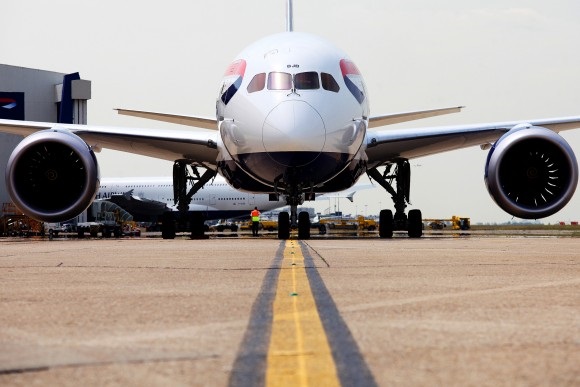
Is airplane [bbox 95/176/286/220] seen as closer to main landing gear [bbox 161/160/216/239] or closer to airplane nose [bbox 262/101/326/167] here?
main landing gear [bbox 161/160/216/239]

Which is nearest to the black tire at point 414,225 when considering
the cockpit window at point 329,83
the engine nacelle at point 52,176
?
the cockpit window at point 329,83

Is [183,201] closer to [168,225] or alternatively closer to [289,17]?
[168,225]

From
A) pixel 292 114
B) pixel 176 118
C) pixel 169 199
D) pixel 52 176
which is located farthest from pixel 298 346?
pixel 169 199

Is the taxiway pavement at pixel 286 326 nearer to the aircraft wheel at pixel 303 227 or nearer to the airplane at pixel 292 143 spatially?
the airplane at pixel 292 143

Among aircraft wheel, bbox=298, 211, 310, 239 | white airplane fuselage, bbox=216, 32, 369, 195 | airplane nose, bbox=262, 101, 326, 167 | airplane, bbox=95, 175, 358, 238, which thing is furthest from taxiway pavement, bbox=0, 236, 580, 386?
airplane, bbox=95, 175, 358, 238

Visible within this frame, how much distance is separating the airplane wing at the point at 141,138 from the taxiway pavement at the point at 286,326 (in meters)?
11.0

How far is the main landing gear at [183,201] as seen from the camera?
20891 mm

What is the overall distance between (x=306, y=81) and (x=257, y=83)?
0.91m

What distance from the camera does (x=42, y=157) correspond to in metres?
17.3

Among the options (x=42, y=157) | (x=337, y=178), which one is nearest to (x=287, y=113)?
(x=337, y=178)

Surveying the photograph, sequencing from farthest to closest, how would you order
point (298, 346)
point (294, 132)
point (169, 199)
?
point (169, 199), point (294, 132), point (298, 346)

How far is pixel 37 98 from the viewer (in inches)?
2009

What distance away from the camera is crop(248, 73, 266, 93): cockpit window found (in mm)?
16672

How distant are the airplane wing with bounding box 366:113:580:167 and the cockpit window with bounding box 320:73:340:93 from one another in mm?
2523
